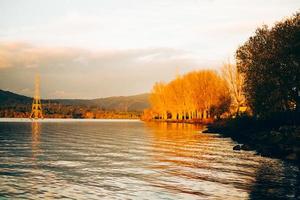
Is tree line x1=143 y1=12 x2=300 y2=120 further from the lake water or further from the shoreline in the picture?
the lake water

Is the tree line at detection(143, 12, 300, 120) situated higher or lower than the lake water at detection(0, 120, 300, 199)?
higher

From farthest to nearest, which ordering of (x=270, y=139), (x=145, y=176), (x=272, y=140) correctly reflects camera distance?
1. (x=270, y=139)
2. (x=272, y=140)
3. (x=145, y=176)

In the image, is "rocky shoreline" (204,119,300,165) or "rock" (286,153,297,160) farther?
"rocky shoreline" (204,119,300,165)

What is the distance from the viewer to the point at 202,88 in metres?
125

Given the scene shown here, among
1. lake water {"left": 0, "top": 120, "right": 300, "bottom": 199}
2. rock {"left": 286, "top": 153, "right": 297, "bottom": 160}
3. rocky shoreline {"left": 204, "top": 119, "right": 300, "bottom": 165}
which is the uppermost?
rocky shoreline {"left": 204, "top": 119, "right": 300, "bottom": 165}

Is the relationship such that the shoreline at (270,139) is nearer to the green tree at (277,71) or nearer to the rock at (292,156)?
the rock at (292,156)

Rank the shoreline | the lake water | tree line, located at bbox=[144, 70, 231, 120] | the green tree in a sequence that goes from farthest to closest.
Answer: tree line, located at bbox=[144, 70, 231, 120]
the green tree
the shoreline
the lake water

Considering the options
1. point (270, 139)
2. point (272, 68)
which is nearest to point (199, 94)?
point (272, 68)

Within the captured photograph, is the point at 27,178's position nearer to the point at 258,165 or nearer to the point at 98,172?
the point at 98,172

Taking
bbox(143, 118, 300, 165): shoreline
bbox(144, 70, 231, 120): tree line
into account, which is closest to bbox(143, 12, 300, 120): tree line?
bbox(143, 118, 300, 165): shoreline

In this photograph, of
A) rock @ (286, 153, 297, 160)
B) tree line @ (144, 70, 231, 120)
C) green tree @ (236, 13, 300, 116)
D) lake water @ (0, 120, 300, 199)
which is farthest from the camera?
tree line @ (144, 70, 231, 120)

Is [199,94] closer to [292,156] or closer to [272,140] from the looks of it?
[272,140]

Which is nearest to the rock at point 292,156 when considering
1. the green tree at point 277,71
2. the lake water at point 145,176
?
the lake water at point 145,176

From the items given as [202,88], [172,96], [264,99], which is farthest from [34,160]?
[172,96]
